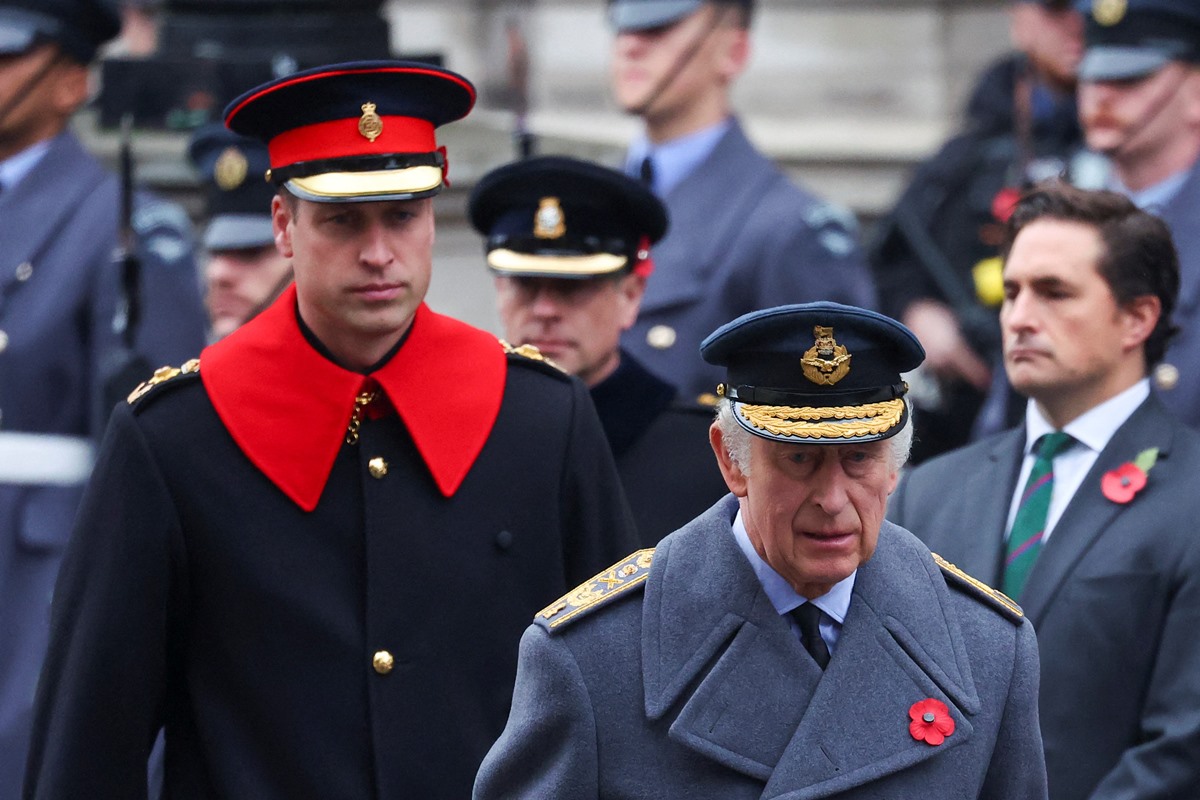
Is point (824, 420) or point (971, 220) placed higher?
point (824, 420)

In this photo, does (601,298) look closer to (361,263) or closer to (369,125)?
(369,125)

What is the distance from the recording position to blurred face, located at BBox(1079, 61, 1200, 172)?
23.4 ft

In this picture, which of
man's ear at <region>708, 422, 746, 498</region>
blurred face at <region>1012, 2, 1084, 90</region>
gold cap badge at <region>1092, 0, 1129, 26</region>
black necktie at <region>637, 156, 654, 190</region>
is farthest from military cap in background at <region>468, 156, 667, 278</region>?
blurred face at <region>1012, 2, 1084, 90</region>

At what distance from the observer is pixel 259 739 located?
13.9ft

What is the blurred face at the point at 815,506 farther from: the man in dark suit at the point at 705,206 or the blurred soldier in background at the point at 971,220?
the blurred soldier in background at the point at 971,220

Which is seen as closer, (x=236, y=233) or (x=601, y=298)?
(x=601, y=298)

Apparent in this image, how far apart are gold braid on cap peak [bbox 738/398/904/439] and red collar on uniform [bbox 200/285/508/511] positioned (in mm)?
884

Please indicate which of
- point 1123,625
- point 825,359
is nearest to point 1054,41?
point 1123,625

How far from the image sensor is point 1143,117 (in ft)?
23.4

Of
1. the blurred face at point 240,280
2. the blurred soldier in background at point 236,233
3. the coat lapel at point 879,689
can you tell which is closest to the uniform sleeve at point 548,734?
the coat lapel at point 879,689

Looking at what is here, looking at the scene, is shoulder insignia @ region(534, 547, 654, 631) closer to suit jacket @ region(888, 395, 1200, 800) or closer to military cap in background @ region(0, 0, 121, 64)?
suit jacket @ region(888, 395, 1200, 800)

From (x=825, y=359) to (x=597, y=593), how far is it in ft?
1.57

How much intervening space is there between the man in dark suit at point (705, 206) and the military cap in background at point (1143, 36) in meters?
0.89

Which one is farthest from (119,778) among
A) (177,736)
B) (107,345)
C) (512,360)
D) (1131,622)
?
(107,345)
